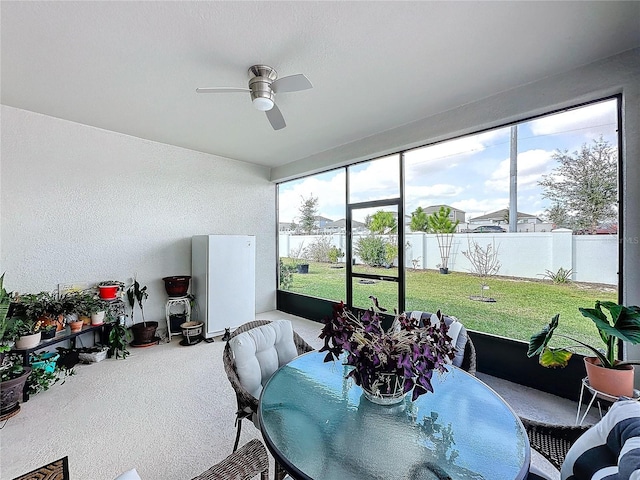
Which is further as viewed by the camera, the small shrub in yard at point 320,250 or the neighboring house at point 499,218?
the small shrub in yard at point 320,250

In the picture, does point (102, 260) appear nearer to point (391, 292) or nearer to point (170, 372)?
point (170, 372)

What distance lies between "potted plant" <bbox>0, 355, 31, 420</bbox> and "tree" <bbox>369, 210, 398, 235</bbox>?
158 inches

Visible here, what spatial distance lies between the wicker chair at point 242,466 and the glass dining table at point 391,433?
90 mm

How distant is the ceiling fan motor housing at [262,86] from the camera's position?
87.0 inches

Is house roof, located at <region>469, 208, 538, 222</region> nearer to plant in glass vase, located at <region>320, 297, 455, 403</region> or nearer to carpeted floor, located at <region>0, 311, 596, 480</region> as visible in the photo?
carpeted floor, located at <region>0, 311, 596, 480</region>

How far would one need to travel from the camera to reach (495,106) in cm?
272

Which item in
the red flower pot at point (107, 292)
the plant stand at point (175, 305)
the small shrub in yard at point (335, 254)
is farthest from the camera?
the small shrub in yard at point (335, 254)

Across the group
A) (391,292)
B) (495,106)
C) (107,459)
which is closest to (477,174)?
(495,106)

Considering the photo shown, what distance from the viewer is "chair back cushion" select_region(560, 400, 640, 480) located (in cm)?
76

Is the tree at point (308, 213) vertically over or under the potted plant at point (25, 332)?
over

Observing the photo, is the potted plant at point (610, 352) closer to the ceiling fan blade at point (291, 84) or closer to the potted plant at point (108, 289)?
the ceiling fan blade at point (291, 84)

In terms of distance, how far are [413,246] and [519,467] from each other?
9.17ft

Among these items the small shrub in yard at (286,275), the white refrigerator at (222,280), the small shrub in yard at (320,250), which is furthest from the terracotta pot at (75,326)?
the small shrub in yard at (320,250)

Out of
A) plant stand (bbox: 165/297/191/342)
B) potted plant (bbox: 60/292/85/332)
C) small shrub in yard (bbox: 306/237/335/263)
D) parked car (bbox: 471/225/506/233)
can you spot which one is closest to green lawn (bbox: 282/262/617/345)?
parked car (bbox: 471/225/506/233)
